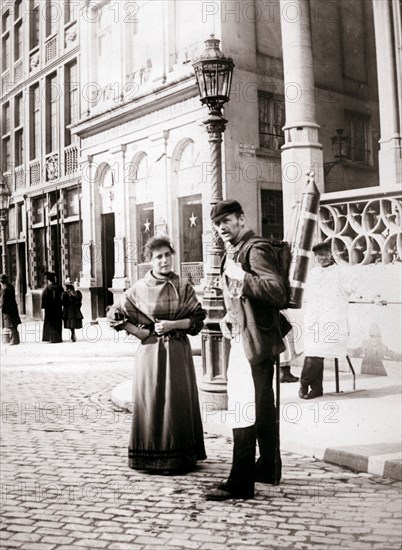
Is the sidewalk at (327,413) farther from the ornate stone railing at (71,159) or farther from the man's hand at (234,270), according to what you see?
the ornate stone railing at (71,159)

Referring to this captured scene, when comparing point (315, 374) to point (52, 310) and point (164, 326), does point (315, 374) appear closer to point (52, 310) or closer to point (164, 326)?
point (164, 326)

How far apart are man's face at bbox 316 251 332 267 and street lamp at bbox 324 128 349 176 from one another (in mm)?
729

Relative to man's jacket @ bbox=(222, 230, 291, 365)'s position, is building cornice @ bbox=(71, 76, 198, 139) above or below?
above

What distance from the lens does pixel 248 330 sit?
2996 millimetres

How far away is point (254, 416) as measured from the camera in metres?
3.10

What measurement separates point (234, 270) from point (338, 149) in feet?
5.94

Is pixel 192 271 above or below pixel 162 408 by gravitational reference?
above

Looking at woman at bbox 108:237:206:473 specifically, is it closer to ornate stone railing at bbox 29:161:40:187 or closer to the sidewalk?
the sidewalk

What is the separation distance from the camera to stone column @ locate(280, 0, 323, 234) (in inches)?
144

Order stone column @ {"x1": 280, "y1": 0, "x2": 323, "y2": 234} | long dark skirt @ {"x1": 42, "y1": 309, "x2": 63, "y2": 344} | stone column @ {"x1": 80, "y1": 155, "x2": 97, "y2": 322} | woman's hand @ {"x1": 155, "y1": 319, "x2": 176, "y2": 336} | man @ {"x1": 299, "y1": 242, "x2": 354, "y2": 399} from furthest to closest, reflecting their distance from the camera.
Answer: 1. man @ {"x1": 299, "y1": 242, "x2": 354, "y2": 399}
2. stone column @ {"x1": 280, "y1": 0, "x2": 323, "y2": 234}
3. woman's hand @ {"x1": 155, "y1": 319, "x2": 176, "y2": 336}
4. long dark skirt @ {"x1": 42, "y1": 309, "x2": 63, "y2": 344}
5. stone column @ {"x1": 80, "y1": 155, "x2": 97, "y2": 322}

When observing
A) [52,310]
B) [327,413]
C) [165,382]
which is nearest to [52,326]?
[52,310]

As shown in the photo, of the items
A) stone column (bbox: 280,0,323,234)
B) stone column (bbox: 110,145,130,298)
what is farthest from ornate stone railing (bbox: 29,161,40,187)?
stone column (bbox: 280,0,323,234)

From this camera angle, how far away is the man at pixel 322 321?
4473mm

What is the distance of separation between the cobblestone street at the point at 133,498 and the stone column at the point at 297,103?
1.39 meters
